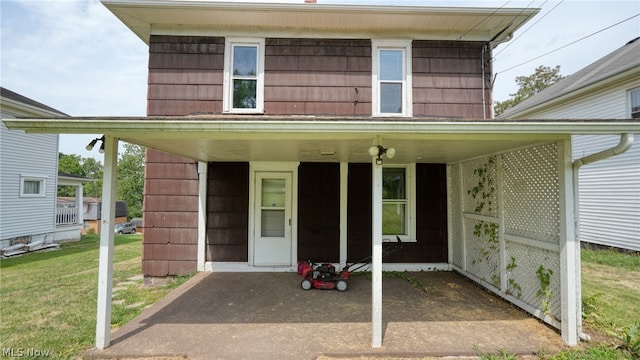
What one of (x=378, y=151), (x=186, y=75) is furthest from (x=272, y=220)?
(x=378, y=151)

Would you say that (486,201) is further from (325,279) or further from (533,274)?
(325,279)

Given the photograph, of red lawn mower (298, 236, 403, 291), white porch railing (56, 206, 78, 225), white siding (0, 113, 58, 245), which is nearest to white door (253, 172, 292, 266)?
red lawn mower (298, 236, 403, 291)

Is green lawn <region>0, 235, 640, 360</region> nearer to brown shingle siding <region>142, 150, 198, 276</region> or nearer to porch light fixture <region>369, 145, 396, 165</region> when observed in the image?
brown shingle siding <region>142, 150, 198, 276</region>

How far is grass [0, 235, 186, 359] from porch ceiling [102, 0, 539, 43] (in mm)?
4816

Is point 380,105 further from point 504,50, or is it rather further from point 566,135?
point 566,135

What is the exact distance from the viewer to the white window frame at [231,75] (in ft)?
19.0

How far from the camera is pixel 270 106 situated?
19.2 ft

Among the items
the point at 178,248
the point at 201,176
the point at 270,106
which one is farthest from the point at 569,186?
the point at 178,248

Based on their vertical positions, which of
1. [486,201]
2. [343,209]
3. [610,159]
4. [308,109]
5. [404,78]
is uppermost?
[404,78]

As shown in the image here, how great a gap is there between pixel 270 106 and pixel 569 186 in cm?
474

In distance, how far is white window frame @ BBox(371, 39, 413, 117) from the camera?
587 centimetres

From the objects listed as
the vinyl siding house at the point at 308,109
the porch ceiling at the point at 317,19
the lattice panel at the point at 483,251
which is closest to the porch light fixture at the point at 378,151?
the vinyl siding house at the point at 308,109

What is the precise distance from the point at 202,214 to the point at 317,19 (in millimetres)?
4246

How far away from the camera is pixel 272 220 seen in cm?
596
